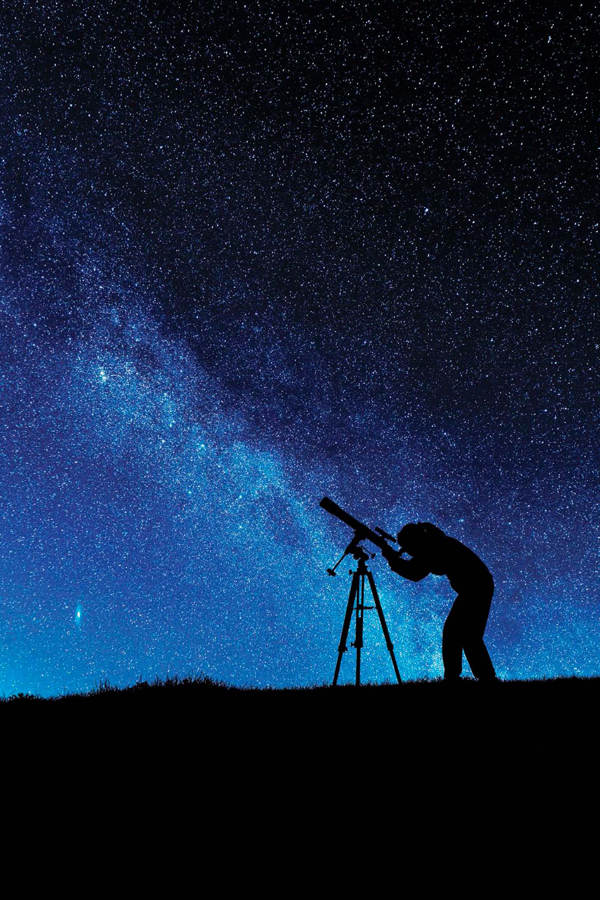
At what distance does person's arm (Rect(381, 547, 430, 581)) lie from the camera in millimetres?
6738

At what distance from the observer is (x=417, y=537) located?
673 centimetres

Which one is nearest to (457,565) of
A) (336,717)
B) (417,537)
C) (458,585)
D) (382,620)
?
(458,585)

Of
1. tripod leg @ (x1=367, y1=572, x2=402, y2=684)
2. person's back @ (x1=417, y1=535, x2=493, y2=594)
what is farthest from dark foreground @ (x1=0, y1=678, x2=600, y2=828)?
tripod leg @ (x1=367, y1=572, x2=402, y2=684)

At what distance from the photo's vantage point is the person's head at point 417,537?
21.9 feet

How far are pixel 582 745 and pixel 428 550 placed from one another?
256cm

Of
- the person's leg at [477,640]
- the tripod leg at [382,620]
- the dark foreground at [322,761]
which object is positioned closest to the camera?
the dark foreground at [322,761]

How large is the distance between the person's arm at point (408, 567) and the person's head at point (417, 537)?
0.47 feet

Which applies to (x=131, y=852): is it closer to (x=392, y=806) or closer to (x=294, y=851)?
(x=294, y=851)

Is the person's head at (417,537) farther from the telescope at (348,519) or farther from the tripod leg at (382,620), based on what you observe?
the tripod leg at (382,620)

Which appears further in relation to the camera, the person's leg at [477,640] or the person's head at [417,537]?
the person's head at [417,537]

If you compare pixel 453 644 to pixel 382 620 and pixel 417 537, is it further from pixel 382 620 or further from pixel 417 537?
pixel 382 620

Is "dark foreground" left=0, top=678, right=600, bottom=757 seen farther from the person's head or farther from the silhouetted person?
the person's head

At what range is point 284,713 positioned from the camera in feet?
18.6

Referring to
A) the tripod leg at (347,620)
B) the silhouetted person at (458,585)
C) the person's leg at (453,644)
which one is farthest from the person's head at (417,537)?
the tripod leg at (347,620)
